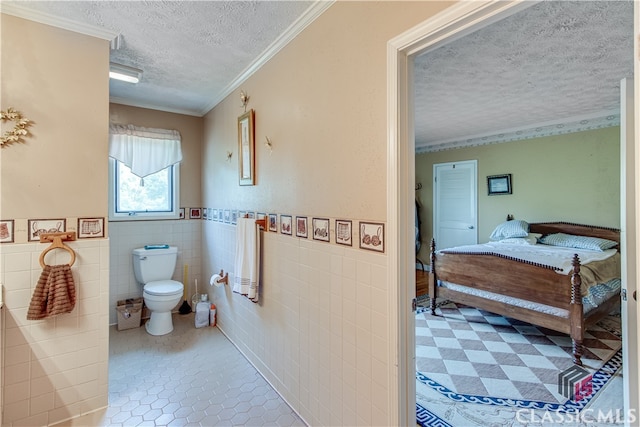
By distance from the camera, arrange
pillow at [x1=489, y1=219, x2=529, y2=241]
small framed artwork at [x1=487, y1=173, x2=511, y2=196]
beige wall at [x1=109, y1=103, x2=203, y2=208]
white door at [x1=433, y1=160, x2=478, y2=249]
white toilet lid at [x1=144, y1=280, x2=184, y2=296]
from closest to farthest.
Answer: white toilet lid at [x1=144, y1=280, x2=184, y2=296], beige wall at [x1=109, y1=103, x2=203, y2=208], pillow at [x1=489, y1=219, x2=529, y2=241], small framed artwork at [x1=487, y1=173, x2=511, y2=196], white door at [x1=433, y1=160, x2=478, y2=249]

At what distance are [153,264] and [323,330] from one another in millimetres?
2337

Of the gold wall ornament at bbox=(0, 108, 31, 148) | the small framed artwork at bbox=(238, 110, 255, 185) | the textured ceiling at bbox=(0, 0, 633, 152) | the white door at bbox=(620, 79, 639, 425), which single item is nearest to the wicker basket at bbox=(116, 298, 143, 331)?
the small framed artwork at bbox=(238, 110, 255, 185)

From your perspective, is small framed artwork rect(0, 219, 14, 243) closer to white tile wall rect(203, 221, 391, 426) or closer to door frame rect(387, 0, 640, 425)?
white tile wall rect(203, 221, 391, 426)

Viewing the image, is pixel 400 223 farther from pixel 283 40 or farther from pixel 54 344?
pixel 54 344

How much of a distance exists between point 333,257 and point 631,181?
1465 millimetres

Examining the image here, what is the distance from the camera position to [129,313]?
3.16 m

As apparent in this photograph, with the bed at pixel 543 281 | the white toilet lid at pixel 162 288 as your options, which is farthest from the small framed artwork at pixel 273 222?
the bed at pixel 543 281

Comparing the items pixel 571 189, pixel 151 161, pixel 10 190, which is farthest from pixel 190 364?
pixel 571 189

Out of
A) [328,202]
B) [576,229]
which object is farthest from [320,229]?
[576,229]

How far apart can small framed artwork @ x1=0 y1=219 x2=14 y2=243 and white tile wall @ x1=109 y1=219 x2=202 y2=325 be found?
1.50 meters

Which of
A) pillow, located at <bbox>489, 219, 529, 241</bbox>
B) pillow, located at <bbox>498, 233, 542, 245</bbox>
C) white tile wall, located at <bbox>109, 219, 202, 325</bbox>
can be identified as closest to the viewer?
white tile wall, located at <bbox>109, 219, 202, 325</bbox>

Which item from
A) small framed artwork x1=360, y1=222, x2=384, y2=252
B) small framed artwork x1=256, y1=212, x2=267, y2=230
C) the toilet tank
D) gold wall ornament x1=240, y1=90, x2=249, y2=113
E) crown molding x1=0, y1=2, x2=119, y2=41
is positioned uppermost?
crown molding x1=0, y1=2, x2=119, y2=41

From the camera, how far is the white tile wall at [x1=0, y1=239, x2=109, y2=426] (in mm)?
1779

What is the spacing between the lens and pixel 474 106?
3426 millimetres
